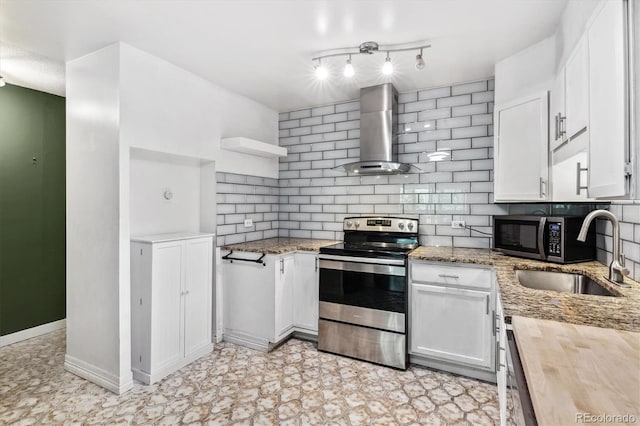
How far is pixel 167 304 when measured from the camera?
2.55 meters

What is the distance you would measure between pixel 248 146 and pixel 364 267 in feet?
5.20

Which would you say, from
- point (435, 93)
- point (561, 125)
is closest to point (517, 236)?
point (561, 125)

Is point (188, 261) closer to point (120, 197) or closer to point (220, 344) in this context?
point (120, 197)

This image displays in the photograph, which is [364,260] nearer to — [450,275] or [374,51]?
[450,275]

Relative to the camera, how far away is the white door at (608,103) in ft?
3.58

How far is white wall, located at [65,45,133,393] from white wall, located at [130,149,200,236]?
0.89 ft

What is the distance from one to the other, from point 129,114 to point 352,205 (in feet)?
7.32

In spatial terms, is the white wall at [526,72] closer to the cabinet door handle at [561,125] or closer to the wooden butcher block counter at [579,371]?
the cabinet door handle at [561,125]

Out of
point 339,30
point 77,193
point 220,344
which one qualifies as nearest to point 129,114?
point 77,193

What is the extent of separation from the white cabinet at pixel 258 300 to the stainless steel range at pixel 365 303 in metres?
0.35

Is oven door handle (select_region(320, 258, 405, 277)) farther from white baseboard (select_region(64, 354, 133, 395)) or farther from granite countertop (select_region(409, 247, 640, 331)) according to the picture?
white baseboard (select_region(64, 354, 133, 395))

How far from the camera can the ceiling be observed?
75.1 inches

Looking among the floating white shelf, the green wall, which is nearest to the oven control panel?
the floating white shelf

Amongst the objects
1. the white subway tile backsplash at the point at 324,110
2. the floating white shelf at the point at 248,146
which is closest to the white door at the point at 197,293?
the floating white shelf at the point at 248,146
